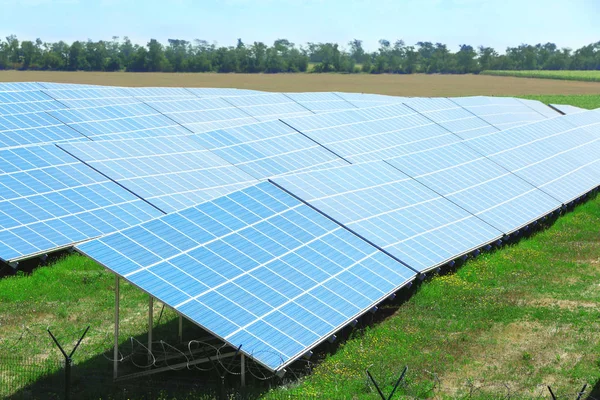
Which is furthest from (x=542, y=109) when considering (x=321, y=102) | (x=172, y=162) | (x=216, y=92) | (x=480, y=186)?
(x=172, y=162)

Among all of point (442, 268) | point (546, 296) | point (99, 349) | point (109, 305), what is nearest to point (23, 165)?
point (109, 305)

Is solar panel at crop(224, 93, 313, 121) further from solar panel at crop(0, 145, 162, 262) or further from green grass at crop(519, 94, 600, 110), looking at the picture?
green grass at crop(519, 94, 600, 110)

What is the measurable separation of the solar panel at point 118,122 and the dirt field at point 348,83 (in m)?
69.8

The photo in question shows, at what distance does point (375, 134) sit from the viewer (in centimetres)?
4806

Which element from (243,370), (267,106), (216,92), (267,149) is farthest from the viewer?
(216,92)

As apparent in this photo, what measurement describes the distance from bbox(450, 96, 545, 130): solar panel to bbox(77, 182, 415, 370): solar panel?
1203 inches

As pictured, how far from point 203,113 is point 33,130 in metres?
13.3

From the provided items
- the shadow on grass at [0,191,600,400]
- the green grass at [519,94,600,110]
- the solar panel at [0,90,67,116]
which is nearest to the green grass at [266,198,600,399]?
the shadow on grass at [0,191,600,400]

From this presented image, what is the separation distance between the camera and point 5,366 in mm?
24094

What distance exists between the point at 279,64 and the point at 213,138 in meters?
137

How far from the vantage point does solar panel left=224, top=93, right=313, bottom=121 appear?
5981cm

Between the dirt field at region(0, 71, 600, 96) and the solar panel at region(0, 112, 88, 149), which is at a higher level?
the solar panel at region(0, 112, 88, 149)

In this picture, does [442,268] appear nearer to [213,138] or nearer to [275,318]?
[275,318]

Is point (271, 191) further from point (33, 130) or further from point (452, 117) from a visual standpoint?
point (452, 117)
